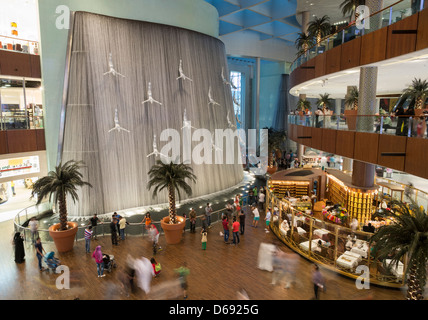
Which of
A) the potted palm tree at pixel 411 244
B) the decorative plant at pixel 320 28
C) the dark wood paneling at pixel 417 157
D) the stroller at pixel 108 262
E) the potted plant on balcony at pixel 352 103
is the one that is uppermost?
the decorative plant at pixel 320 28

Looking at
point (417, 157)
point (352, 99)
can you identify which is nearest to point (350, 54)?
point (417, 157)

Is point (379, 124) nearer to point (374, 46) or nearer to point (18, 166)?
point (374, 46)

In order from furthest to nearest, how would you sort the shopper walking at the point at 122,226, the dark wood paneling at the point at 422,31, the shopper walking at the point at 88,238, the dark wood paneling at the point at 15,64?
the dark wood paneling at the point at 15,64
the shopper walking at the point at 122,226
the shopper walking at the point at 88,238
the dark wood paneling at the point at 422,31

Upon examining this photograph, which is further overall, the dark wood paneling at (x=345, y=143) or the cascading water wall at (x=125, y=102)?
the cascading water wall at (x=125, y=102)

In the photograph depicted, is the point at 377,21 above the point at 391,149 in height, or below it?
above

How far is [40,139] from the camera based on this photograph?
1697 centimetres

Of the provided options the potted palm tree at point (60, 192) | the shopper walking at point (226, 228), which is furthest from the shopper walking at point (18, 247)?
the shopper walking at point (226, 228)

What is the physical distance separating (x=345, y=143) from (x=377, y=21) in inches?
182

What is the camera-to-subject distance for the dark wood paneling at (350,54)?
11.0 meters

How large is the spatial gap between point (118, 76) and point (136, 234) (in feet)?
31.3

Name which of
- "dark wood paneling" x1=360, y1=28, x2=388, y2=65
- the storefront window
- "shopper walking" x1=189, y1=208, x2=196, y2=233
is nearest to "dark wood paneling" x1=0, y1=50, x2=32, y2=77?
→ the storefront window

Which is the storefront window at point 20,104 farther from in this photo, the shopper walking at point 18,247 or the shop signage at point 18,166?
the shopper walking at point 18,247

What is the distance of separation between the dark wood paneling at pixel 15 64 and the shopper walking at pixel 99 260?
11859 mm
